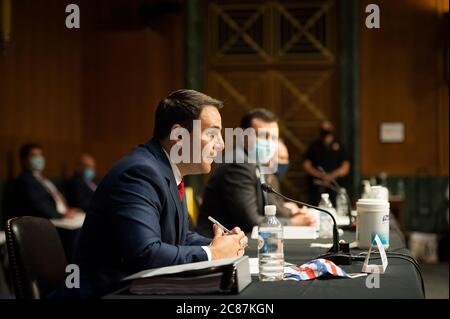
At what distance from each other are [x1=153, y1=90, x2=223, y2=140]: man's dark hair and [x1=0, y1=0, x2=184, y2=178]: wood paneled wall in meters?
6.57

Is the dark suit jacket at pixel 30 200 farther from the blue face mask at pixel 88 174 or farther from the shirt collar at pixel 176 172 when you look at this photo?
the shirt collar at pixel 176 172

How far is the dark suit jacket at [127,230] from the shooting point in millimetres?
2270

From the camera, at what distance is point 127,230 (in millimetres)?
2273

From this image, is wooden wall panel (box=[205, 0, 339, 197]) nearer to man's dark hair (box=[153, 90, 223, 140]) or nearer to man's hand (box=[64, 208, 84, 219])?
man's hand (box=[64, 208, 84, 219])

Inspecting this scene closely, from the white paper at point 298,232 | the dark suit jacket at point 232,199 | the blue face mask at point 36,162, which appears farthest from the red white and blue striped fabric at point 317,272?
the blue face mask at point 36,162

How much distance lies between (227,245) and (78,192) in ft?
20.6

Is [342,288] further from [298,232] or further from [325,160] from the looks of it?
[325,160]

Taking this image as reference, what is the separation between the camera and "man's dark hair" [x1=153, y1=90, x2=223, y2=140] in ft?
8.46

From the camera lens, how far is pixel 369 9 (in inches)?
345

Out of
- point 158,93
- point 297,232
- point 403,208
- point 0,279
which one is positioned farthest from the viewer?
point 158,93

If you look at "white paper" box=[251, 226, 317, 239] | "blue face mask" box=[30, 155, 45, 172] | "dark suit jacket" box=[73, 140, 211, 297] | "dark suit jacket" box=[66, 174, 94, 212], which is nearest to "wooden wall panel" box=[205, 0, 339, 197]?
"dark suit jacket" box=[66, 174, 94, 212]

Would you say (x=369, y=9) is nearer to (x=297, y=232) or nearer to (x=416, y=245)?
(x=416, y=245)

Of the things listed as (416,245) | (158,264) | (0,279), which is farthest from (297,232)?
(416,245)

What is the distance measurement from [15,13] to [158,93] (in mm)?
2292
